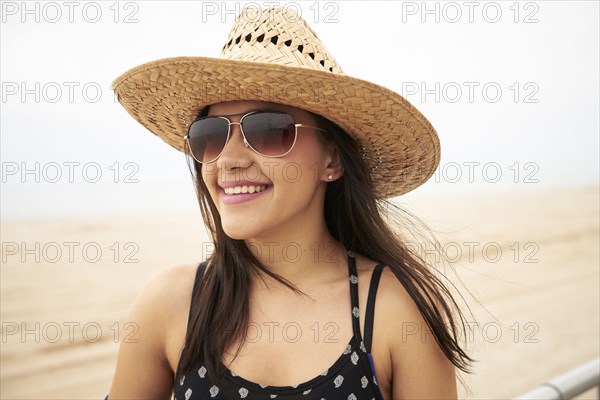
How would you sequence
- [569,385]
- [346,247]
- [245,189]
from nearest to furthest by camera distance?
1. [569,385]
2. [245,189]
3. [346,247]

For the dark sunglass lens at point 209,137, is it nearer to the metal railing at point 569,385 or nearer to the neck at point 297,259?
the neck at point 297,259

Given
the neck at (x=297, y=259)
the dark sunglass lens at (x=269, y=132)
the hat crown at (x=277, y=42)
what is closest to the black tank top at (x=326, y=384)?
the neck at (x=297, y=259)

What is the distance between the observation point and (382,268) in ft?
5.99

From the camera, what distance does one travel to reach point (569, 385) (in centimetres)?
159

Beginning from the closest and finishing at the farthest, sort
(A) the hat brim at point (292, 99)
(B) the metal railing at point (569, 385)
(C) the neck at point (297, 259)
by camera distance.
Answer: (B) the metal railing at point (569, 385), (A) the hat brim at point (292, 99), (C) the neck at point (297, 259)

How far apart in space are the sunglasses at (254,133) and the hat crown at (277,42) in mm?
171

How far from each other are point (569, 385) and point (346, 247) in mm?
798

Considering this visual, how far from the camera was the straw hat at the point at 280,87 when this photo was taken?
165 centimetres

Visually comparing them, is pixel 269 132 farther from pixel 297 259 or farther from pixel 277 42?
pixel 297 259

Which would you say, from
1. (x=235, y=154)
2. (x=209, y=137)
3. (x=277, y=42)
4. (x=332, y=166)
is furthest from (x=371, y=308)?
(x=277, y=42)

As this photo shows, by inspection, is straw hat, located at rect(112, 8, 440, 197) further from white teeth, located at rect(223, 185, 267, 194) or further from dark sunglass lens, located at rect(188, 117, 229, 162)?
white teeth, located at rect(223, 185, 267, 194)

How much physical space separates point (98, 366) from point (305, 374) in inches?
176

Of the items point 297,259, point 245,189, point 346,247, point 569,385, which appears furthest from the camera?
point 346,247

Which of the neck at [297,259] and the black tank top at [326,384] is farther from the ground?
the neck at [297,259]
